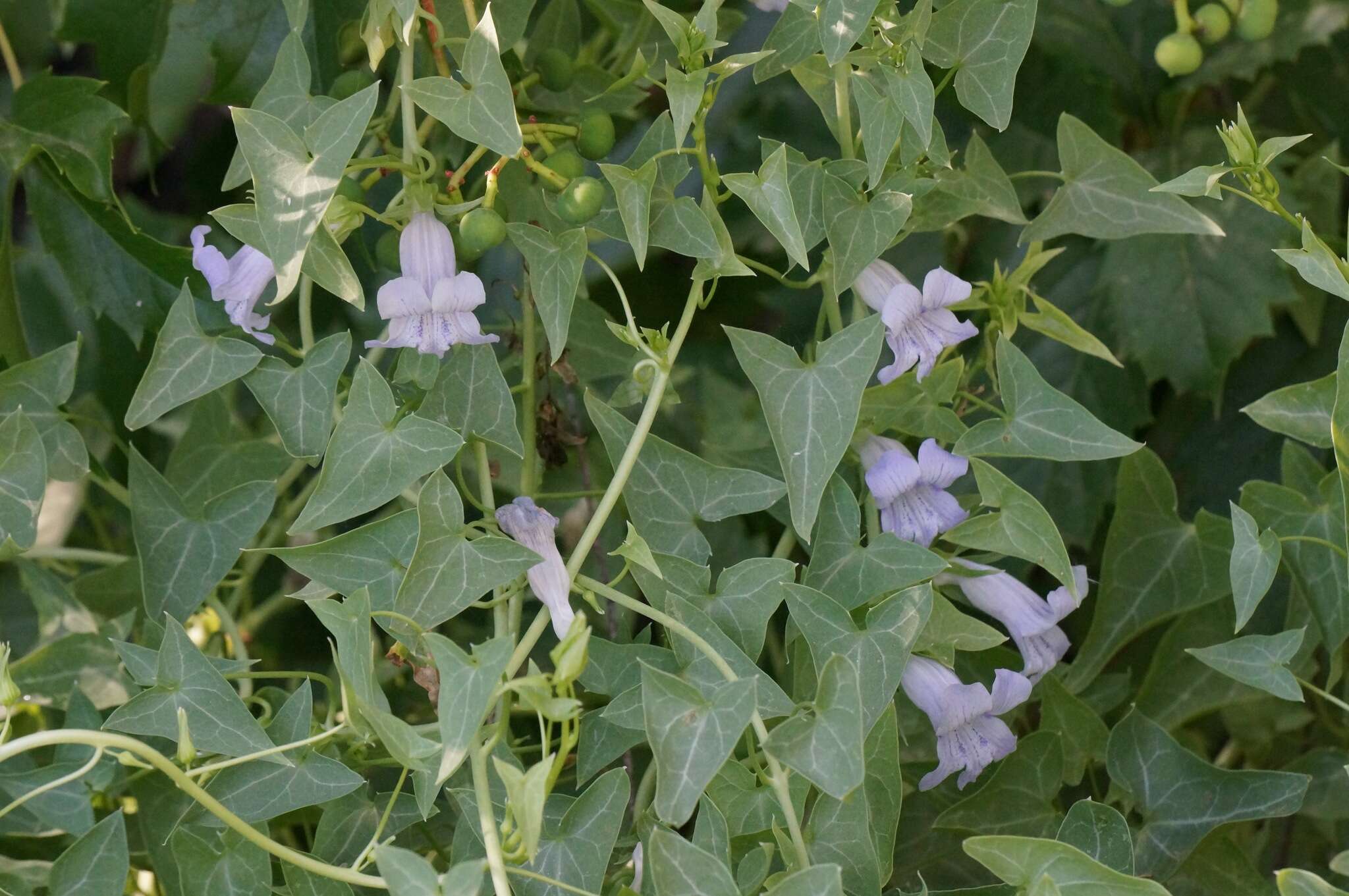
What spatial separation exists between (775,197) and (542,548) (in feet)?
0.74

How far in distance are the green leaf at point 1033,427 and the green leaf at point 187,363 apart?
0.40 metres

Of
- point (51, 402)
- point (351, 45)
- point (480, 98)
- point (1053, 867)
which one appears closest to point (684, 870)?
point (1053, 867)

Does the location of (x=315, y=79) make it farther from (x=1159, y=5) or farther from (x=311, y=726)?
(x=1159, y=5)

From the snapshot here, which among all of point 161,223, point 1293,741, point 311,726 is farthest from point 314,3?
point 1293,741

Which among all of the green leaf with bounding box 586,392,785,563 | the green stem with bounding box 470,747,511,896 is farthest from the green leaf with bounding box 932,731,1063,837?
the green stem with bounding box 470,747,511,896

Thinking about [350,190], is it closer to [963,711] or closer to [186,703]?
[186,703]

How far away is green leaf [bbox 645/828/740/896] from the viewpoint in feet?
1.88

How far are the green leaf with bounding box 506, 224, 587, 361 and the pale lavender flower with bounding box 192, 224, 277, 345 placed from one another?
155mm

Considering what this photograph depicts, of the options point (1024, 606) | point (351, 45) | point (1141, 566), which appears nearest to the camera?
point (1024, 606)

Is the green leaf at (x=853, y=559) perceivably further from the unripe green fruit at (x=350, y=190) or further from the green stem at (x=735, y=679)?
the unripe green fruit at (x=350, y=190)

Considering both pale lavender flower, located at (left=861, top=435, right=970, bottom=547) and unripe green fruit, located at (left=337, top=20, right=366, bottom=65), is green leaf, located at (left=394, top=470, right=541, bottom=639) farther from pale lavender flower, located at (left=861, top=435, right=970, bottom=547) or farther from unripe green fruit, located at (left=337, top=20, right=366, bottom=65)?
unripe green fruit, located at (left=337, top=20, right=366, bottom=65)

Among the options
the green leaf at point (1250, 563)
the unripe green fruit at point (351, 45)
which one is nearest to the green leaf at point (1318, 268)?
the green leaf at point (1250, 563)

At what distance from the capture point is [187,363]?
74cm

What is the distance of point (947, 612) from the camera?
0.73m
